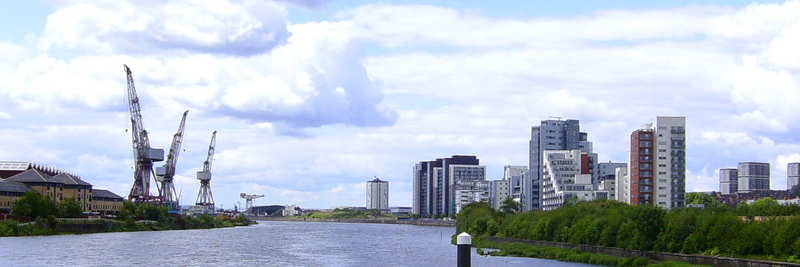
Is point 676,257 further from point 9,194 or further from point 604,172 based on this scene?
point 604,172

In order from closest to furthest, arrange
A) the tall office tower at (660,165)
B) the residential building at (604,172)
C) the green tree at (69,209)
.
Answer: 1. the green tree at (69,209)
2. the tall office tower at (660,165)
3. the residential building at (604,172)

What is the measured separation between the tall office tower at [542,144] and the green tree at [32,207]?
89.5m

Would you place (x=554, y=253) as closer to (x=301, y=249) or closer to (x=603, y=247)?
(x=603, y=247)

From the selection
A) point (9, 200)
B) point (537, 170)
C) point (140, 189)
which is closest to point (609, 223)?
point (9, 200)

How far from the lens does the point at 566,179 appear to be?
6048 inches

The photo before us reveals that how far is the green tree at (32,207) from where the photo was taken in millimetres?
117062

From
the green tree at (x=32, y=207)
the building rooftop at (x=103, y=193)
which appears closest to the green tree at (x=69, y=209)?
the green tree at (x=32, y=207)

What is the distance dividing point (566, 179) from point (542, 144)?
24.7 m

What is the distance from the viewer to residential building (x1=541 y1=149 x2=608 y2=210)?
14762 cm

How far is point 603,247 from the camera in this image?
225 ft

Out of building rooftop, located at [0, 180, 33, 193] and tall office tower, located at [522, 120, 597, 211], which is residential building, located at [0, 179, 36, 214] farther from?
tall office tower, located at [522, 120, 597, 211]

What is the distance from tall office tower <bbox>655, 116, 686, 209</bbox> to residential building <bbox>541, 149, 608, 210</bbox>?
16944 mm

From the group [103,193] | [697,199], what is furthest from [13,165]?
[697,199]

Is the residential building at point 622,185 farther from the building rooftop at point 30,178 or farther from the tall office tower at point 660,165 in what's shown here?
the building rooftop at point 30,178
